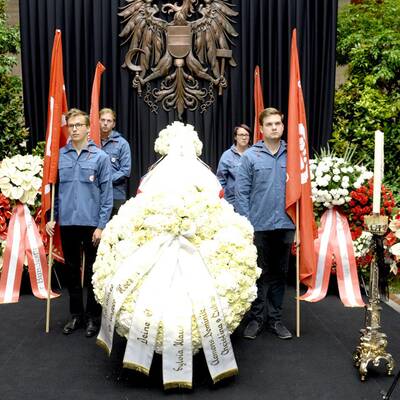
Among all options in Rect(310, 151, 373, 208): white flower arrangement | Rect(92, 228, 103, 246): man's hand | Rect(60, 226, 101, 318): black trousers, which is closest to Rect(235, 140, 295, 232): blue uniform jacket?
Rect(92, 228, 103, 246): man's hand

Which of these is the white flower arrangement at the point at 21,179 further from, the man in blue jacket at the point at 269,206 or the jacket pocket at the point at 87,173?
the man in blue jacket at the point at 269,206

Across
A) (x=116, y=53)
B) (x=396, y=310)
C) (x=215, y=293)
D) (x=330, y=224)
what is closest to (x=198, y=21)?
(x=116, y=53)

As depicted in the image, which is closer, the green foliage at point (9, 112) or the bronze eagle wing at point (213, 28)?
the green foliage at point (9, 112)

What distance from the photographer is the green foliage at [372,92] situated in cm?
654

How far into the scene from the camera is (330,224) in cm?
515

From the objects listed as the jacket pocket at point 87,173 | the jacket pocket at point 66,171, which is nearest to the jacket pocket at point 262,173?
the jacket pocket at point 87,173

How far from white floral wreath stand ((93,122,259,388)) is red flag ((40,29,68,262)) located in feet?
2.41

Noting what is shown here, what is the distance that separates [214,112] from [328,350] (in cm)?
368

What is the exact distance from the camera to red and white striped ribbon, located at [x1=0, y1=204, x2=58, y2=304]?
5.04m

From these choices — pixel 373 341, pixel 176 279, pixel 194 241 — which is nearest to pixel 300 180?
pixel 194 241

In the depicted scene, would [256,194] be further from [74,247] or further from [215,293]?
[74,247]

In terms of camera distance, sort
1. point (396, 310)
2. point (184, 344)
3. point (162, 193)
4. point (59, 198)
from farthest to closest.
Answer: point (396, 310), point (59, 198), point (162, 193), point (184, 344)

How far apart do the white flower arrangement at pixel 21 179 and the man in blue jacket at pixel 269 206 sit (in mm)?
2045

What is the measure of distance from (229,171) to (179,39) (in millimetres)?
1934
